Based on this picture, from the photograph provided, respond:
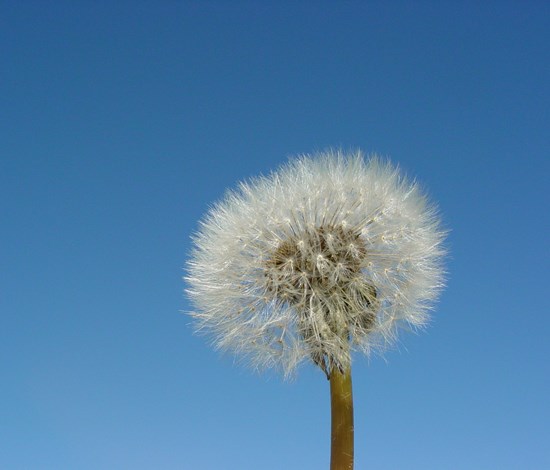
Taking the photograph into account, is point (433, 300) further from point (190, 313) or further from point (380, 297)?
point (190, 313)

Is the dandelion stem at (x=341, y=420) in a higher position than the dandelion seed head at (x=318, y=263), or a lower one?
lower

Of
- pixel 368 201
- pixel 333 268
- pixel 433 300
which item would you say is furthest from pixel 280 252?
pixel 433 300

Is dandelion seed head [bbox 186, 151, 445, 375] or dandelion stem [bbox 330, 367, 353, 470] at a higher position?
dandelion seed head [bbox 186, 151, 445, 375]
